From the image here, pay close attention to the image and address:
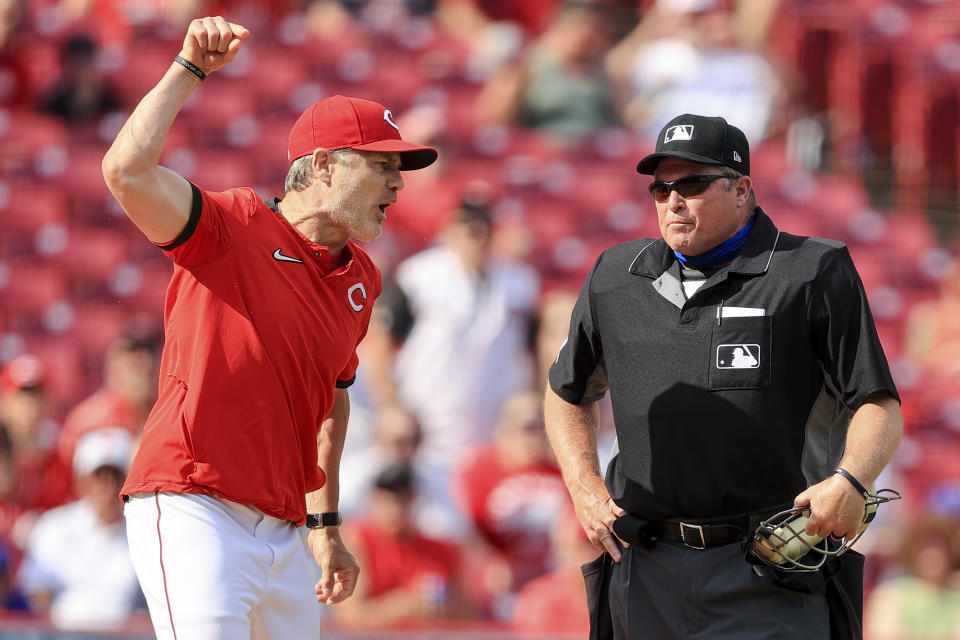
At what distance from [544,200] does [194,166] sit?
2.34m

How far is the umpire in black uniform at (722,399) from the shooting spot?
10.6 feet

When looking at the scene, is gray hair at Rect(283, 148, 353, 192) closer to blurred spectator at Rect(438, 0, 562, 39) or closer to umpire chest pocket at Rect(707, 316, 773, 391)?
umpire chest pocket at Rect(707, 316, 773, 391)

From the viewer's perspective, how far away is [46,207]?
841 centimetres

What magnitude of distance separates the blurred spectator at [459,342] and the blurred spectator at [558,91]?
2086 millimetres

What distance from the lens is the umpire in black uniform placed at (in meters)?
3.22

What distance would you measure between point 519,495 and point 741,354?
3.48 meters

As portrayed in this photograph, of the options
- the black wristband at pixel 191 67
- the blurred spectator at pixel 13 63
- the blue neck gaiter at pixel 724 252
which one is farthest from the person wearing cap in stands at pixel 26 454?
the blue neck gaiter at pixel 724 252

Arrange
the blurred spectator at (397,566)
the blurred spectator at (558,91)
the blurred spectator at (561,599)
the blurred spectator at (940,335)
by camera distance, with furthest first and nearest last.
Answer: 1. the blurred spectator at (558,91)
2. the blurred spectator at (940,335)
3. the blurred spectator at (397,566)
4. the blurred spectator at (561,599)

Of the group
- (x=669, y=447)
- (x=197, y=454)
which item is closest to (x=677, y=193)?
(x=669, y=447)

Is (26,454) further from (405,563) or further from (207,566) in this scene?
(207,566)

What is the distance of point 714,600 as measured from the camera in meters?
3.27

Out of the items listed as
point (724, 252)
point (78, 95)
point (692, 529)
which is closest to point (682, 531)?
point (692, 529)

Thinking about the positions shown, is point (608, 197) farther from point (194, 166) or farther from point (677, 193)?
point (677, 193)

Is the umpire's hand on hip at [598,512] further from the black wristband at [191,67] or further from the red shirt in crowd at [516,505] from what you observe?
the red shirt in crowd at [516,505]
